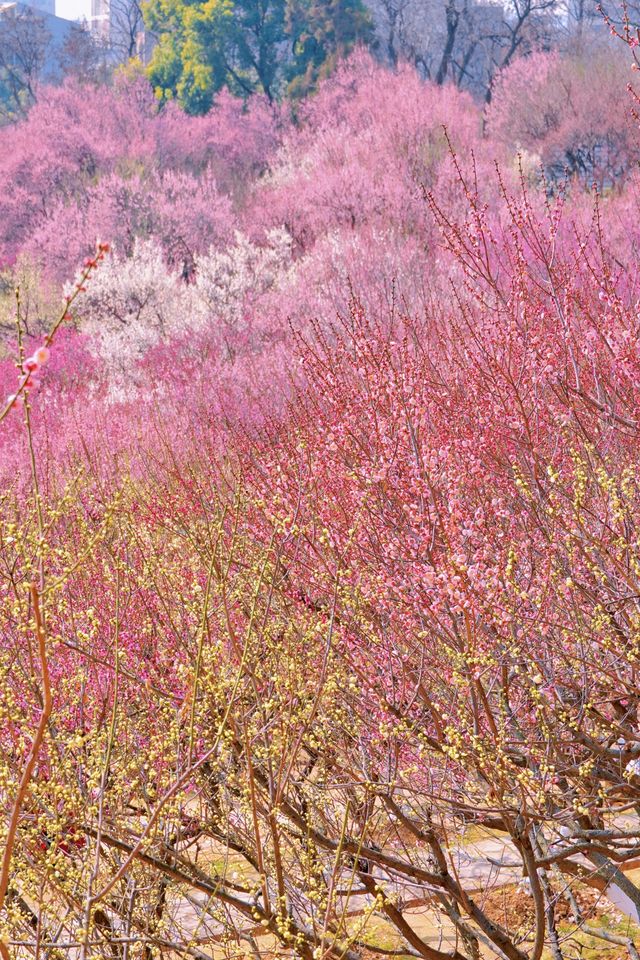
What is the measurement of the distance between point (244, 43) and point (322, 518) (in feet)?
148

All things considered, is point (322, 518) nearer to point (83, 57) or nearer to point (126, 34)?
point (83, 57)

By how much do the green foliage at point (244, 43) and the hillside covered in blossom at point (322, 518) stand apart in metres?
0.27

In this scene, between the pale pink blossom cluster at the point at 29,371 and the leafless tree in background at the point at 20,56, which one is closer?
the pale pink blossom cluster at the point at 29,371

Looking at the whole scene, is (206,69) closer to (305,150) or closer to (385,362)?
(305,150)

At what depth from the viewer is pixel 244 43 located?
47.3 m

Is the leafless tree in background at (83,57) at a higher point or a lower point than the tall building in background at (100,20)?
lower

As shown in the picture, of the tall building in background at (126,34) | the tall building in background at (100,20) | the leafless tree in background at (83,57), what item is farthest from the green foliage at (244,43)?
the tall building in background at (100,20)

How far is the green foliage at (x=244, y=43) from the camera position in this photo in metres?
46.1

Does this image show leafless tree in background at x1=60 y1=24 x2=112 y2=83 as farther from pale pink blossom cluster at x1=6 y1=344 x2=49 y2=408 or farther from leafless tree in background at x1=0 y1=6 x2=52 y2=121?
pale pink blossom cluster at x1=6 y1=344 x2=49 y2=408

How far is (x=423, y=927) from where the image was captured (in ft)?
23.7

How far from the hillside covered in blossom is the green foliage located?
0.27m

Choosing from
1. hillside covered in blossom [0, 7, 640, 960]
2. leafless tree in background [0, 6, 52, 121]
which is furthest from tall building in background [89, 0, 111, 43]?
hillside covered in blossom [0, 7, 640, 960]

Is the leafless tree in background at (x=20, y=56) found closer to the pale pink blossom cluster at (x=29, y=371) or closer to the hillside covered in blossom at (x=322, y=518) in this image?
the hillside covered in blossom at (x=322, y=518)

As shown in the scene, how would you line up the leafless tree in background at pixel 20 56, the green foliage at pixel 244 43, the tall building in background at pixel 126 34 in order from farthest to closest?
the tall building in background at pixel 126 34 → the leafless tree in background at pixel 20 56 → the green foliage at pixel 244 43
